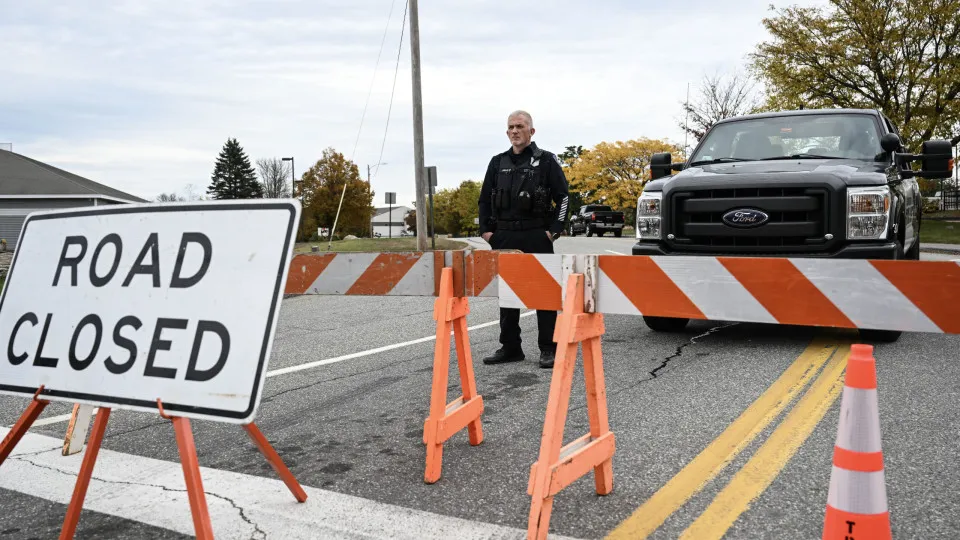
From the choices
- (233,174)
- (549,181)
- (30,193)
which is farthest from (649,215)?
(233,174)

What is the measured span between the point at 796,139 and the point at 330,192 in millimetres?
53862

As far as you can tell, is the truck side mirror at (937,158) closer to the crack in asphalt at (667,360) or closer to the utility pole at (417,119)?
the crack in asphalt at (667,360)

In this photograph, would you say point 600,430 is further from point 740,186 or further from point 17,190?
point 17,190

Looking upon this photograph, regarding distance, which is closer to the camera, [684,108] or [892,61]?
[892,61]

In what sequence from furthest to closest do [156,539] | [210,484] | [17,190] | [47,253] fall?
[17,190] < [210,484] < [47,253] < [156,539]

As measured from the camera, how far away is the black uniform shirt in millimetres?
6566

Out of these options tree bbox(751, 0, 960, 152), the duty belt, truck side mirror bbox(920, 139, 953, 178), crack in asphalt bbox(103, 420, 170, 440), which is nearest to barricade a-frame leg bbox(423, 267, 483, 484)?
crack in asphalt bbox(103, 420, 170, 440)

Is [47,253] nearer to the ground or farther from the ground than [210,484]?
farther from the ground

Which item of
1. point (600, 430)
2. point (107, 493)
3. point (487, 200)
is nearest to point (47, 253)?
point (107, 493)

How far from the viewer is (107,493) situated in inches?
140

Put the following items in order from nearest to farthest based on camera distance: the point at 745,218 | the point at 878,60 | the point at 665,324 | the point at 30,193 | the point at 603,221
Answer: the point at 745,218 → the point at 665,324 → the point at 878,60 → the point at 30,193 → the point at 603,221

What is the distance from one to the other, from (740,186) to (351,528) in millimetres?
4899

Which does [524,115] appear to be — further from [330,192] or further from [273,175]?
[273,175]

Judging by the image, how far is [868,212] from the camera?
20.8 ft
